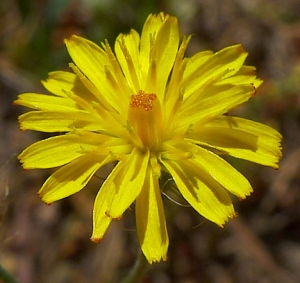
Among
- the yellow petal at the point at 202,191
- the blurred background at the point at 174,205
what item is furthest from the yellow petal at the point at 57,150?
the blurred background at the point at 174,205

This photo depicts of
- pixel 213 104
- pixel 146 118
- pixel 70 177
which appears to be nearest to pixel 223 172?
pixel 213 104

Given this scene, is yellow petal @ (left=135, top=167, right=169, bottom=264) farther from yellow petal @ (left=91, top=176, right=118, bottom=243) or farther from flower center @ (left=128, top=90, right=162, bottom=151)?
flower center @ (left=128, top=90, right=162, bottom=151)

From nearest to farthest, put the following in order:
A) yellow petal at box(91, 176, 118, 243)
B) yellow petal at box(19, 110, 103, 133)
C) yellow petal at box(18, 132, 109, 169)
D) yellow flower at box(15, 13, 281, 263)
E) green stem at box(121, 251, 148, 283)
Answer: yellow petal at box(91, 176, 118, 243) < yellow flower at box(15, 13, 281, 263) < yellow petal at box(18, 132, 109, 169) < yellow petal at box(19, 110, 103, 133) < green stem at box(121, 251, 148, 283)

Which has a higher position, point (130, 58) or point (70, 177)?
point (130, 58)

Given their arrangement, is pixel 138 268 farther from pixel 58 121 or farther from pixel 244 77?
pixel 244 77

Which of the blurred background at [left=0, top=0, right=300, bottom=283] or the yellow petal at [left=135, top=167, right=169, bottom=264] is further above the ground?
the yellow petal at [left=135, top=167, right=169, bottom=264]

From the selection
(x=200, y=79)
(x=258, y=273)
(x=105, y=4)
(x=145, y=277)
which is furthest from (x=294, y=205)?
(x=105, y=4)

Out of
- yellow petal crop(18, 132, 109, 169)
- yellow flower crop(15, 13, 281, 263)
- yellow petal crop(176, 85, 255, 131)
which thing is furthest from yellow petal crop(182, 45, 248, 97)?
yellow petal crop(18, 132, 109, 169)

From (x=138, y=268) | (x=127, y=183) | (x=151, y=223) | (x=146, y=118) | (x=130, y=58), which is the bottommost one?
(x=138, y=268)
